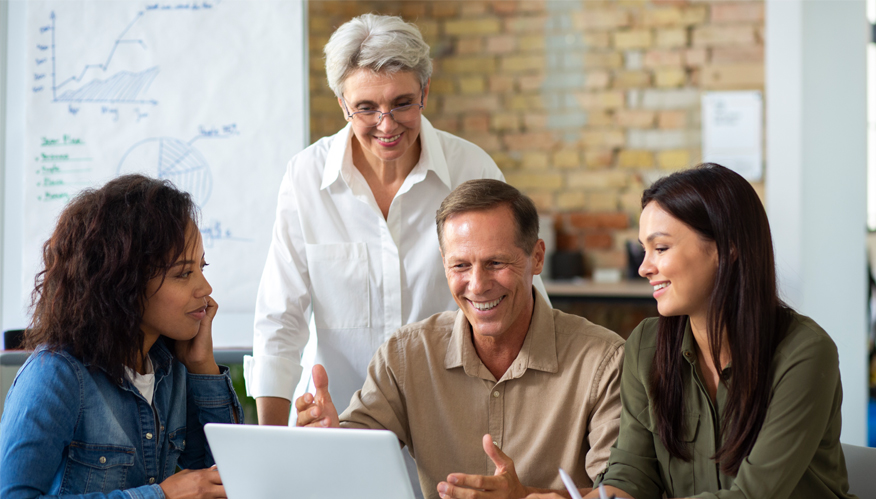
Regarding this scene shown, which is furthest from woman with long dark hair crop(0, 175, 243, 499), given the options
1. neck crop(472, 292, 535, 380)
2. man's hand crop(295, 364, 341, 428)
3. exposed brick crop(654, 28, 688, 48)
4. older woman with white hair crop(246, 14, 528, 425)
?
exposed brick crop(654, 28, 688, 48)

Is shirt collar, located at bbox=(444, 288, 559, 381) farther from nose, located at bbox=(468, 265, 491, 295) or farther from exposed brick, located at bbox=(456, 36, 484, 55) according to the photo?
exposed brick, located at bbox=(456, 36, 484, 55)

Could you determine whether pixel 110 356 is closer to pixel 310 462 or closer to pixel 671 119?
pixel 310 462

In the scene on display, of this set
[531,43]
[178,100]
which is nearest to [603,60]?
[531,43]

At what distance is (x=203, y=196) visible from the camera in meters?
2.42

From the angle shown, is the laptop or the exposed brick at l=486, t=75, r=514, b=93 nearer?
the laptop

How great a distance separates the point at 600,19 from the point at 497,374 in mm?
3744

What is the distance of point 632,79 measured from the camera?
480cm

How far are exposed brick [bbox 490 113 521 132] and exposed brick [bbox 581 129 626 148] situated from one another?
1.44 feet

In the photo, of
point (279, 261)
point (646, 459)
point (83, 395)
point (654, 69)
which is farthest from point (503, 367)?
point (654, 69)

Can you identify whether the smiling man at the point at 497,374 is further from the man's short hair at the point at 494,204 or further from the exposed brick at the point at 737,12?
the exposed brick at the point at 737,12

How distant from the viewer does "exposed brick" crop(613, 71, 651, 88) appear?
478 centimetres

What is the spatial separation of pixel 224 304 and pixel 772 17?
249 centimetres

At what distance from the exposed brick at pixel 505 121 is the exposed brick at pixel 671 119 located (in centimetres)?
89

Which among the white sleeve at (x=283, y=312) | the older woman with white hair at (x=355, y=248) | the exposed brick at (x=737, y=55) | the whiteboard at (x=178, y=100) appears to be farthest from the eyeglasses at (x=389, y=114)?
the exposed brick at (x=737, y=55)
